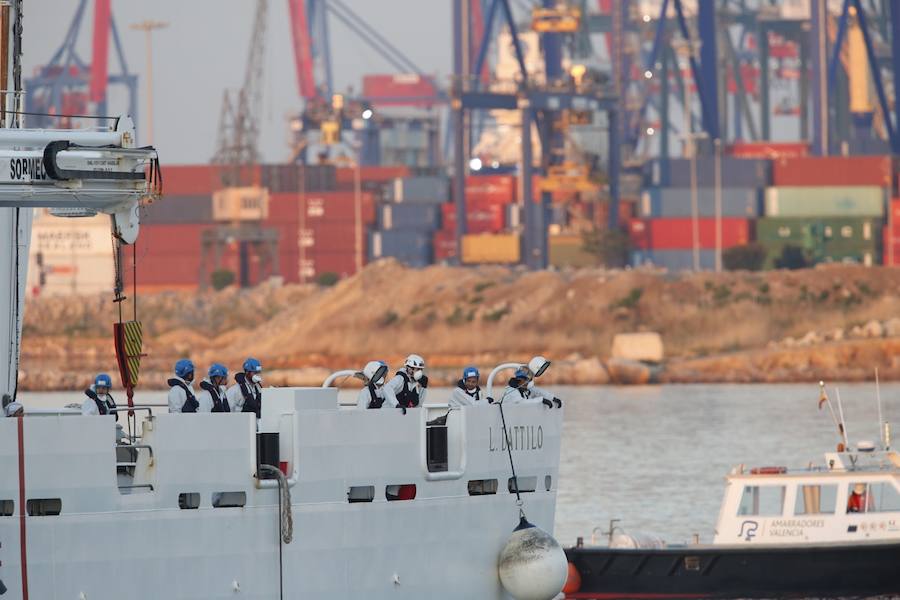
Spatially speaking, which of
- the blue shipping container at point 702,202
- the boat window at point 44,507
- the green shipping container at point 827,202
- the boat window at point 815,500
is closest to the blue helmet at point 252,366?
the boat window at point 44,507

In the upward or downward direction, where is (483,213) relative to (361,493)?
upward

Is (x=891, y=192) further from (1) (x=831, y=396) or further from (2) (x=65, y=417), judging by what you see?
(2) (x=65, y=417)

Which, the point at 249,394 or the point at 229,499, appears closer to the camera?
the point at 229,499

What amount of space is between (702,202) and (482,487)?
458ft

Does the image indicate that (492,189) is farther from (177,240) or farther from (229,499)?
(229,499)

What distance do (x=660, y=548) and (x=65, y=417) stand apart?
44.5ft

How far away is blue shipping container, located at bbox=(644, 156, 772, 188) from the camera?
162 meters

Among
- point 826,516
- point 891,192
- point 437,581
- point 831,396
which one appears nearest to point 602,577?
point 826,516

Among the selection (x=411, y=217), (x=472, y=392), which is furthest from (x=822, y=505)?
(x=411, y=217)

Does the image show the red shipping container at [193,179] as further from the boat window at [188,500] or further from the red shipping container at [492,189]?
the boat window at [188,500]

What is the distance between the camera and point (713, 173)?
16288 centimetres

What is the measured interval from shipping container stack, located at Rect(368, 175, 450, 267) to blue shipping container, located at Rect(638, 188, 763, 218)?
19.3 meters

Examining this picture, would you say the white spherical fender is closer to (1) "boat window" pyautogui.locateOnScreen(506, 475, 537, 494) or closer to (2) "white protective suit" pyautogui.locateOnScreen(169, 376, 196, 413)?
(1) "boat window" pyautogui.locateOnScreen(506, 475, 537, 494)

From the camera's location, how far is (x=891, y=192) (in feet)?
523
